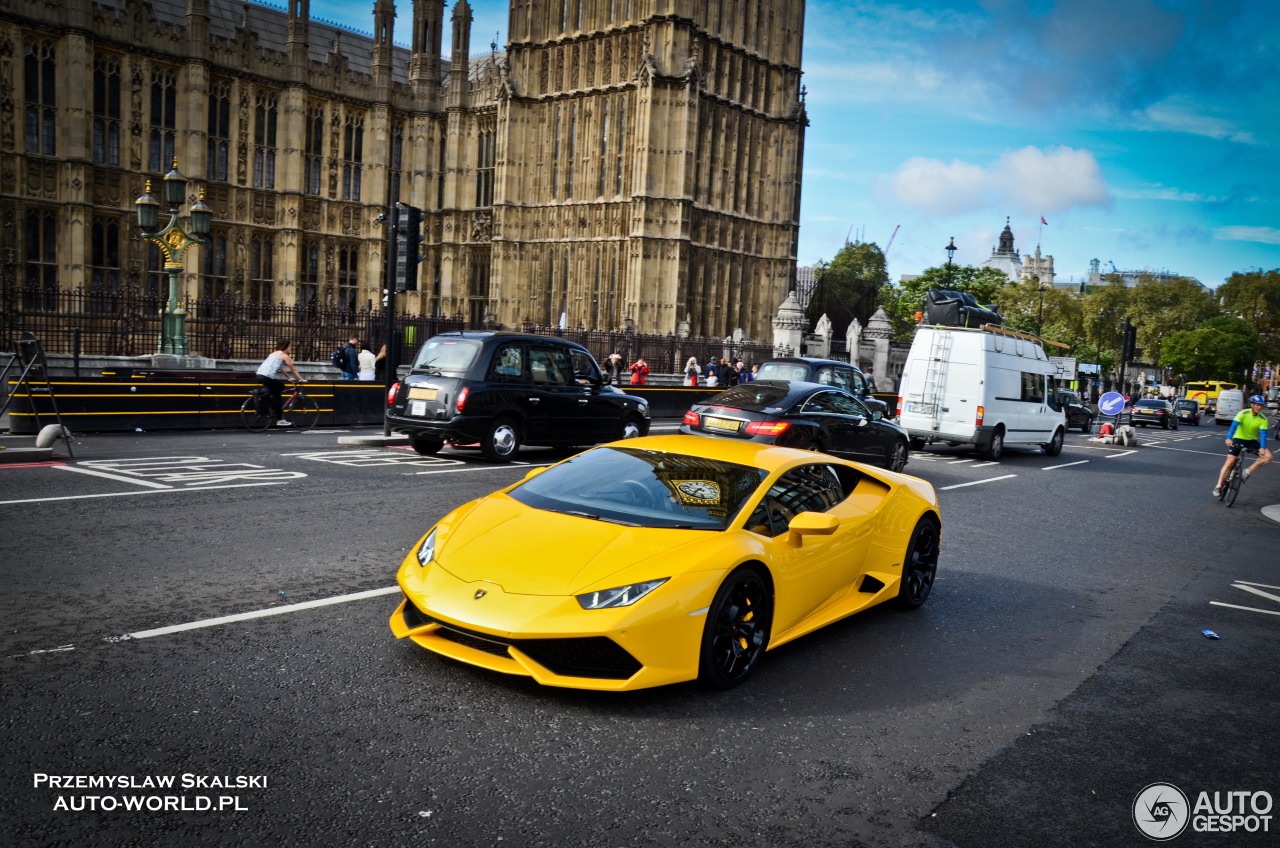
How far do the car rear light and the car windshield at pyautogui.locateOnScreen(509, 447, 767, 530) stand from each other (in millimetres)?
7205

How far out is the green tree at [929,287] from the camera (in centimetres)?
7712

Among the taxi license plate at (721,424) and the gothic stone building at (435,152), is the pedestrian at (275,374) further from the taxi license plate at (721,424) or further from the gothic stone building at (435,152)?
the gothic stone building at (435,152)

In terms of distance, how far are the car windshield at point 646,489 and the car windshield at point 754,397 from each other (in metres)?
7.68

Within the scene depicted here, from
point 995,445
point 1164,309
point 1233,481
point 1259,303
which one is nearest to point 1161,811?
point 1233,481

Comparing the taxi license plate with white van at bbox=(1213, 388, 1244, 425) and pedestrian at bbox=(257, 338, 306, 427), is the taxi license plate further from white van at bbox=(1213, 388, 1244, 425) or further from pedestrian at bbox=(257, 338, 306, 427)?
white van at bbox=(1213, 388, 1244, 425)

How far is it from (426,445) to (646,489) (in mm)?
9558

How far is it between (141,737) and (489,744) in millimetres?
1385

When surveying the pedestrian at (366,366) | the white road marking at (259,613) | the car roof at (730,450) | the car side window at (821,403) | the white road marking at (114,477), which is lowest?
the white road marking at (114,477)

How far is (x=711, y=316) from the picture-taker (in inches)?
1844

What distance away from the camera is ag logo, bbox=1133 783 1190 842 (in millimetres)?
3865

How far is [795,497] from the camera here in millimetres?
5859

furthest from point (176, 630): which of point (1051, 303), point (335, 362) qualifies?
point (1051, 303)

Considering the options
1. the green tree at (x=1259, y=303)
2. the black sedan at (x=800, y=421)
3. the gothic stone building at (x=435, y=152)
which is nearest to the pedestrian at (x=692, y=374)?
the gothic stone building at (x=435, y=152)

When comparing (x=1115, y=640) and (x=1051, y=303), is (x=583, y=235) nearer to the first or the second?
(x=1115, y=640)
